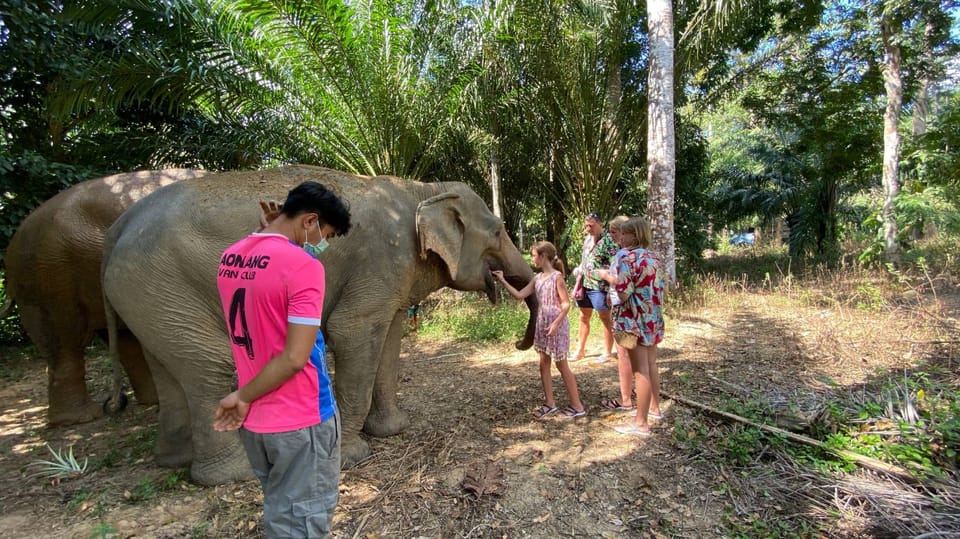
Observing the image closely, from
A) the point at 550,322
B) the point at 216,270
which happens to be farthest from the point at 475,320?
the point at 216,270

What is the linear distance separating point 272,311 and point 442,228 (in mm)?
2315

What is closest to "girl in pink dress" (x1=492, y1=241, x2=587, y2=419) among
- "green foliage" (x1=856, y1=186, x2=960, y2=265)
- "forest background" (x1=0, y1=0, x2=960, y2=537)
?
"forest background" (x1=0, y1=0, x2=960, y2=537)

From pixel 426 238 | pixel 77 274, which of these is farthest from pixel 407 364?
pixel 77 274

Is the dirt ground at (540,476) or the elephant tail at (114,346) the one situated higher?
the elephant tail at (114,346)

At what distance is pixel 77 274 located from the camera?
4.45 meters

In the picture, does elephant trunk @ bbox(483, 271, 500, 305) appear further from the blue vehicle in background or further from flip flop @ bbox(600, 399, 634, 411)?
Result: the blue vehicle in background

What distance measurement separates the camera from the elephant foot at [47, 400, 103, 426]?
4.66m

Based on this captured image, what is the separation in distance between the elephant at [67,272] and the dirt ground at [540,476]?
52 centimetres

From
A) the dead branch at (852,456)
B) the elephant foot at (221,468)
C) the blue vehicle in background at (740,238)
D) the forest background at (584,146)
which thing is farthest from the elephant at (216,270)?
→ the blue vehicle in background at (740,238)

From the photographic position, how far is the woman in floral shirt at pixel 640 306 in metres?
3.74

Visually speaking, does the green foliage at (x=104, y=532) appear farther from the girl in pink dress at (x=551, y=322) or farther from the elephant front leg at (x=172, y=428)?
the girl in pink dress at (x=551, y=322)

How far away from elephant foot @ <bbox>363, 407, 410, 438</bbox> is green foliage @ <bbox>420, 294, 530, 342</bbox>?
2.96 metres

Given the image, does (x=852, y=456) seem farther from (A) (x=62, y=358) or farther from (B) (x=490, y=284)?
(A) (x=62, y=358)

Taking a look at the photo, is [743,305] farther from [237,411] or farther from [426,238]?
[237,411]
